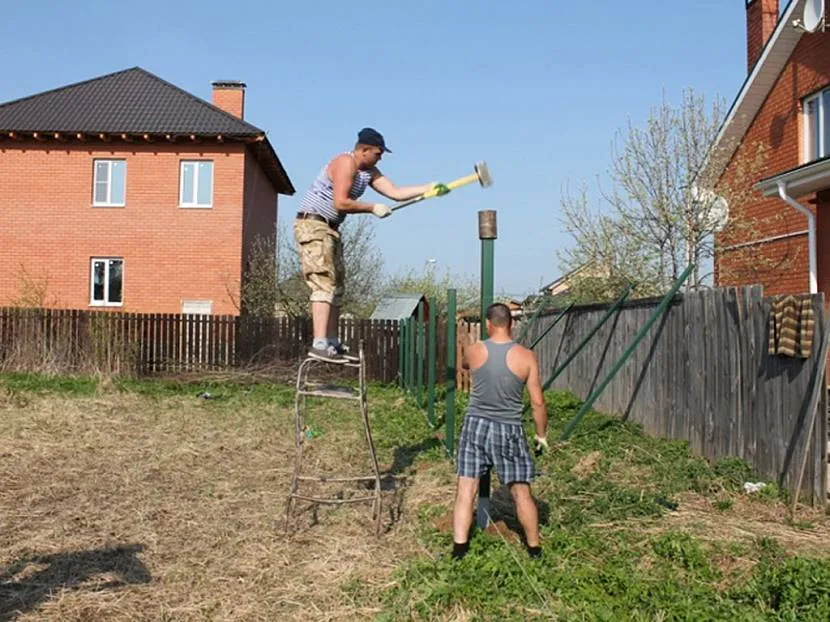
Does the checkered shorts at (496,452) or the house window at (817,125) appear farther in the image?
the house window at (817,125)

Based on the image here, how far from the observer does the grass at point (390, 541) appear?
154 inches

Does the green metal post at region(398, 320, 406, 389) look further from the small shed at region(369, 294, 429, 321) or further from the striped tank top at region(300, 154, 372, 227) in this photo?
the striped tank top at region(300, 154, 372, 227)

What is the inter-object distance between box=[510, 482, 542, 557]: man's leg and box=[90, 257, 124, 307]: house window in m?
19.0

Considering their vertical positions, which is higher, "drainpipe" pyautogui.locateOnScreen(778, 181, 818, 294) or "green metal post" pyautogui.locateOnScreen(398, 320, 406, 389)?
"drainpipe" pyautogui.locateOnScreen(778, 181, 818, 294)

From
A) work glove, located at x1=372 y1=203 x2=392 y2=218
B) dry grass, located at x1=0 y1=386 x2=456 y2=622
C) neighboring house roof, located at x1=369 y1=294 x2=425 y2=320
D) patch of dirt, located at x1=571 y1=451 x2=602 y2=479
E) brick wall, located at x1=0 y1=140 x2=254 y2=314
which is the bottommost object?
dry grass, located at x1=0 y1=386 x2=456 y2=622

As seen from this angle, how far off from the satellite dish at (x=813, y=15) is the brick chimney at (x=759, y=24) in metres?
3.07

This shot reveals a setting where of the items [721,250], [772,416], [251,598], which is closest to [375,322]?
[721,250]

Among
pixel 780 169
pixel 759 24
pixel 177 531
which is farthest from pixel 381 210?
pixel 759 24

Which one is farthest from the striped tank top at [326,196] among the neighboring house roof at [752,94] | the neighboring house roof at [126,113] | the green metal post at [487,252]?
the neighboring house roof at [126,113]

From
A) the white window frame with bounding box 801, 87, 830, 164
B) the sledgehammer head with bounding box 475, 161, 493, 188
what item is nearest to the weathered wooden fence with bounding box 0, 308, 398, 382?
the white window frame with bounding box 801, 87, 830, 164

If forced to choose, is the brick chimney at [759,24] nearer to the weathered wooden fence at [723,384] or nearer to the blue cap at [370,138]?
the weathered wooden fence at [723,384]

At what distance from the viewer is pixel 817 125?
44.2 ft

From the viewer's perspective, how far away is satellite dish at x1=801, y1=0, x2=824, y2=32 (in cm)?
1240

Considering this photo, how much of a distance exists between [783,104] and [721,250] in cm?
284
